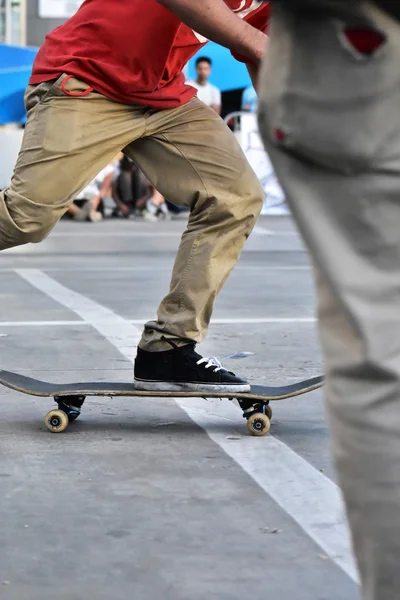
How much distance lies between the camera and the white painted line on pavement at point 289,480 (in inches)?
124

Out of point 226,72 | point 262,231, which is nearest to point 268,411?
point 262,231

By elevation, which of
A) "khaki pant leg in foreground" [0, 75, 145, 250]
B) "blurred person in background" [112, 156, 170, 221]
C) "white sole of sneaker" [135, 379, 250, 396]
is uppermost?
"khaki pant leg in foreground" [0, 75, 145, 250]

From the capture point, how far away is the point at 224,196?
14.8 ft

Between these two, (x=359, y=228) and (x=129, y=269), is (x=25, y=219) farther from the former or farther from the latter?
(x=129, y=269)

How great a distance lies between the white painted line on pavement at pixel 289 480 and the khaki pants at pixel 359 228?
3.45 ft

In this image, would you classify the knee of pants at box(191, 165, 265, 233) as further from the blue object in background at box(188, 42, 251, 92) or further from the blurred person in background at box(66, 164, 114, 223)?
the blue object in background at box(188, 42, 251, 92)

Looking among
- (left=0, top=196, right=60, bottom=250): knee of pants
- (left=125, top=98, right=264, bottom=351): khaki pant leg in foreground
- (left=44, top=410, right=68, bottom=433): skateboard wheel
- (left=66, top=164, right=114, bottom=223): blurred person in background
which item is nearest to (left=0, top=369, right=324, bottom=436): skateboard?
(left=44, top=410, right=68, bottom=433): skateboard wheel

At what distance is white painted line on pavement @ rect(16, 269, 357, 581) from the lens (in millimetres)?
3154

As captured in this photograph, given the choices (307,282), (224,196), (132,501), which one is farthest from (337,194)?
(307,282)

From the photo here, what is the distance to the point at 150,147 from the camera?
461 centimetres

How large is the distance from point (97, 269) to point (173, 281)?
5956 millimetres

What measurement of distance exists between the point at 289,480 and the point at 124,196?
1505 centimetres

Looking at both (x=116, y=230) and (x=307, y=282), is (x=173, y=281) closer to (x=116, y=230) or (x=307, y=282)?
(x=307, y=282)

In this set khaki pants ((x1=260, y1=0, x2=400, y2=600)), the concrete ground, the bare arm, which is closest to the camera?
khaki pants ((x1=260, y1=0, x2=400, y2=600))
